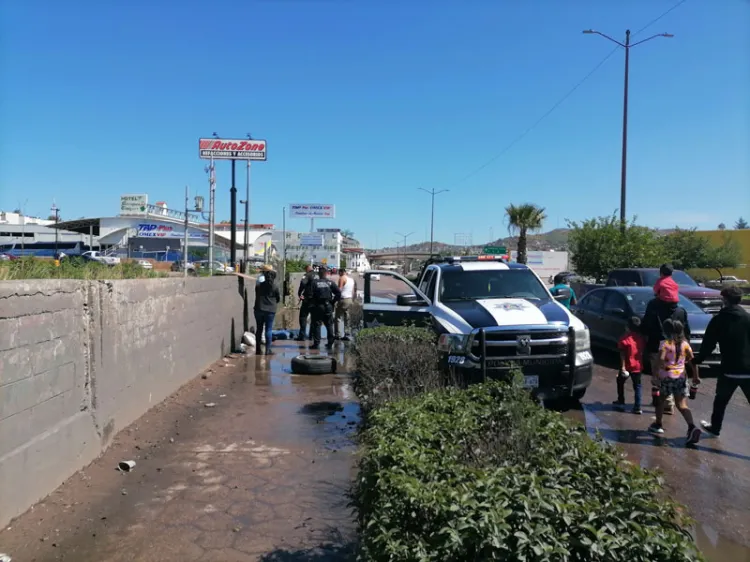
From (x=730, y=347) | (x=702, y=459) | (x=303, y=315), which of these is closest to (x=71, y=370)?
(x=702, y=459)

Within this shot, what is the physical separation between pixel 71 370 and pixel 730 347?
21.5ft

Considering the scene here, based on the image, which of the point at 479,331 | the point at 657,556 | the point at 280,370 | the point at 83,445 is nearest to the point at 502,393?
the point at 657,556

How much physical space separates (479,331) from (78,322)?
13.5 feet

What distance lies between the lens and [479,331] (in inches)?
259

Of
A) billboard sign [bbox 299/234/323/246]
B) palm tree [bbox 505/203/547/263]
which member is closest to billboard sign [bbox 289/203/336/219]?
billboard sign [bbox 299/234/323/246]

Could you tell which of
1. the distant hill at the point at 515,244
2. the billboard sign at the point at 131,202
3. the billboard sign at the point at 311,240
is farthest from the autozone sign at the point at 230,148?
the billboard sign at the point at 131,202

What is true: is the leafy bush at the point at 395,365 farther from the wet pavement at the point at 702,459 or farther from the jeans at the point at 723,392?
the jeans at the point at 723,392

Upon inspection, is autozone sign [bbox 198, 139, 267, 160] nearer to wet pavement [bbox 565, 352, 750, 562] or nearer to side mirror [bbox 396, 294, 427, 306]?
side mirror [bbox 396, 294, 427, 306]

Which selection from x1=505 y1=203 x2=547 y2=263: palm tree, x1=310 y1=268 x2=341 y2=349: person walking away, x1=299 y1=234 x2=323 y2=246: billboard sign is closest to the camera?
x1=310 y1=268 x2=341 y2=349: person walking away

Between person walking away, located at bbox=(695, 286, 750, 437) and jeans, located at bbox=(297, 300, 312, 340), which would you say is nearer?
person walking away, located at bbox=(695, 286, 750, 437)

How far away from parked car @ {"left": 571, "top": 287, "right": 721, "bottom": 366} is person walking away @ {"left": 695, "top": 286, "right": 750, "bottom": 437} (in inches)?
Result: 172

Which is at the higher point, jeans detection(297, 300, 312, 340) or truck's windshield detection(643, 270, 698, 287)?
truck's windshield detection(643, 270, 698, 287)

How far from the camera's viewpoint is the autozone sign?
25344mm

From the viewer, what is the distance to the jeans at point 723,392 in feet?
20.0
